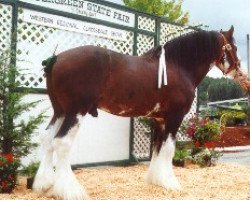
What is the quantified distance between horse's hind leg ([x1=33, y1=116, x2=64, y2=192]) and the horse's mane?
1.95m

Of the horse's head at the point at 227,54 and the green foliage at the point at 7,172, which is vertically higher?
the horse's head at the point at 227,54

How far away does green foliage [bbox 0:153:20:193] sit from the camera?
5.64m

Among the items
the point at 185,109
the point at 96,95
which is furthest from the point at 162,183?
the point at 96,95

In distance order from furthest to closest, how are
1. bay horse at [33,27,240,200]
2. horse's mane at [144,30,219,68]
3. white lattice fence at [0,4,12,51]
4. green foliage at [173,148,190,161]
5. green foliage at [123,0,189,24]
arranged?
green foliage at [123,0,189,24] < green foliage at [173,148,190,161] < white lattice fence at [0,4,12,51] < horse's mane at [144,30,219,68] < bay horse at [33,27,240,200]

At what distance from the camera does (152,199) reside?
17.8ft

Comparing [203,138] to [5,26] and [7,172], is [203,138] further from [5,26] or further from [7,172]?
[7,172]

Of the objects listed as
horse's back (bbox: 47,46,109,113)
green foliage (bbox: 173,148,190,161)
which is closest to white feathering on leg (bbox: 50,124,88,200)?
horse's back (bbox: 47,46,109,113)

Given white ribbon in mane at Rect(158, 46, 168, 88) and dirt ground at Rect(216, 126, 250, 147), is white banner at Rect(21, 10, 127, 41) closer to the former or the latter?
white ribbon in mane at Rect(158, 46, 168, 88)

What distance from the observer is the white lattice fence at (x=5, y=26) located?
6.97 metres

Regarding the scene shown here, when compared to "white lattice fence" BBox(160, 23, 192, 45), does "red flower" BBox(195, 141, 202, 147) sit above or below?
below

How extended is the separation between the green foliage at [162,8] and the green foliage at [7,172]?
13.7m

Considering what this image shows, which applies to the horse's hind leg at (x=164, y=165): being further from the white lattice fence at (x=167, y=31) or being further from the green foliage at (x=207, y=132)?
the white lattice fence at (x=167, y=31)

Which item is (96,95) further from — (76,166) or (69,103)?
(76,166)

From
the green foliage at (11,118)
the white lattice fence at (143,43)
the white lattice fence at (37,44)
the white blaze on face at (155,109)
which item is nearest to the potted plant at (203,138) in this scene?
the white lattice fence at (143,43)
